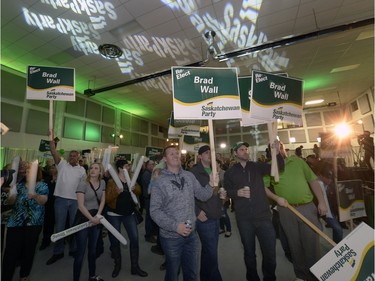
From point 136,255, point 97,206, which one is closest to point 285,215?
point 136,255

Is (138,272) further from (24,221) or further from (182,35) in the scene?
(182,35)

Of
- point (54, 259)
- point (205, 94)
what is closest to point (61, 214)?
point (54, 259)

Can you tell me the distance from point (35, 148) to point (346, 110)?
53.0 feet

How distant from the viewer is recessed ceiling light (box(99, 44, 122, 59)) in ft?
18.4

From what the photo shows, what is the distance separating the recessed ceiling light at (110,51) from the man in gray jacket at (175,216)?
16.1 feet

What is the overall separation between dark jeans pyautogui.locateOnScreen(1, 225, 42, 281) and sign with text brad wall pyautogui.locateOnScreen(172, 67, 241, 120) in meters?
2.26

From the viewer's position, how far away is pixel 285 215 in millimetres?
2445

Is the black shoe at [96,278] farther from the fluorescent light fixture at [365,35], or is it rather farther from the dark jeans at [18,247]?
the fluorescent light fixture at [365,35]

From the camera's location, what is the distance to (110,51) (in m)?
5.78

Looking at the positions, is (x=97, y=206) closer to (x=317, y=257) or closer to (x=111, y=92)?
(x=317, y=257)

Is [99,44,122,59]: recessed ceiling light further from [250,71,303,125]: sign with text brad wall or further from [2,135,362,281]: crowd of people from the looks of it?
[250,71,303,125]: sign with text brad wall

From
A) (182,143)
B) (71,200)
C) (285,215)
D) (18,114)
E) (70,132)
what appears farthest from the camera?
(70,132)

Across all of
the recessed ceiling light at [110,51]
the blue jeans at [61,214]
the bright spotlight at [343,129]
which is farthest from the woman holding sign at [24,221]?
the bright spotlight at [343,129]

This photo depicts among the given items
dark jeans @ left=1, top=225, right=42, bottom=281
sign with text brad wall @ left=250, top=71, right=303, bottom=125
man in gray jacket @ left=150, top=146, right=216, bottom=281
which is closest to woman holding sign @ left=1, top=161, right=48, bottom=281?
dark jeans @ left=1, top=225, right=42, bottom=281
